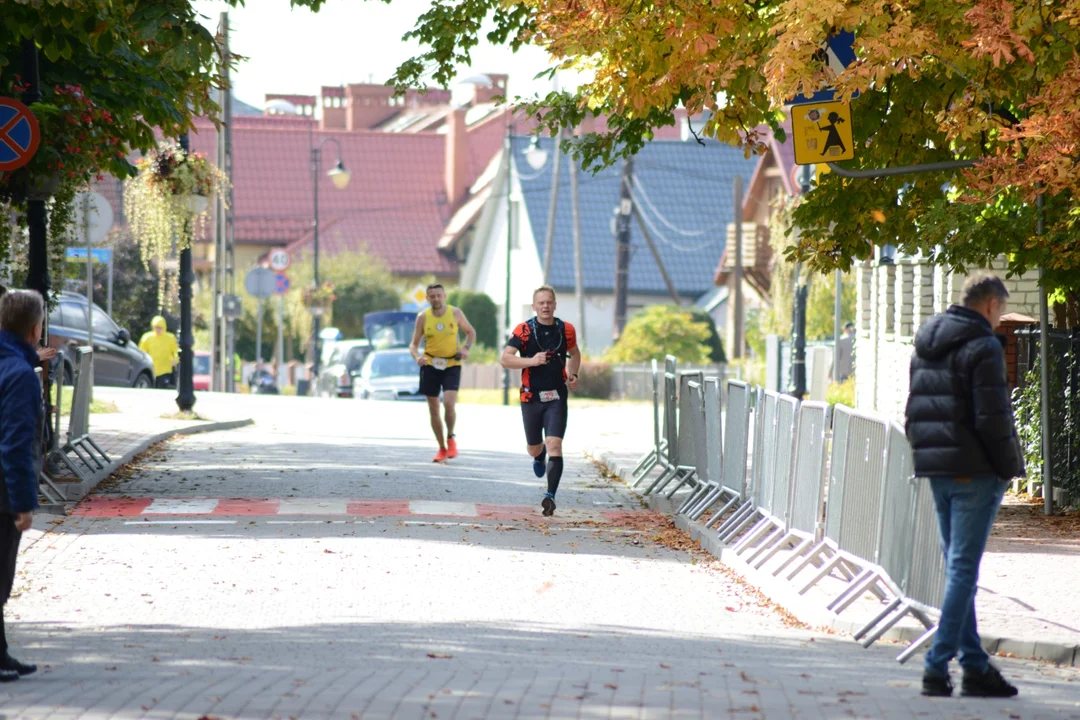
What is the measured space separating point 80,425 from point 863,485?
9018mm

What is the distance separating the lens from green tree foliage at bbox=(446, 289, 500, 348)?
2708 inches

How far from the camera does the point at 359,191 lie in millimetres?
90688

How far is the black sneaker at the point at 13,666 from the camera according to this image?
7273 mm

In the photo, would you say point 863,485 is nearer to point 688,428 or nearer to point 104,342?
point 688,428

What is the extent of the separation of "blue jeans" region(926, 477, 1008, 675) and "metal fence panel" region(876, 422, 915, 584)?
99 cm

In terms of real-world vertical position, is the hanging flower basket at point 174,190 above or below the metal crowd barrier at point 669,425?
above

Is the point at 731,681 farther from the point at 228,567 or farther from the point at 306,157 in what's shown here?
the point at 306,157

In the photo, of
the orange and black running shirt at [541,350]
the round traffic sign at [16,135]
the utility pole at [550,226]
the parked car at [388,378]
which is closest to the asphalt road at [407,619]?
the orange and black running shirt at [541,350]

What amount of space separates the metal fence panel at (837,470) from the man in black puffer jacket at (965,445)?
2118 mm

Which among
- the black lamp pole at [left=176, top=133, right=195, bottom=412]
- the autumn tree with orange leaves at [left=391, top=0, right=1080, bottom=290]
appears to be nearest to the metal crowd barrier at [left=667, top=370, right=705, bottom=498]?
the autumn tree with orange leaves at [left=391, top=0, right=1080, bottom=290]

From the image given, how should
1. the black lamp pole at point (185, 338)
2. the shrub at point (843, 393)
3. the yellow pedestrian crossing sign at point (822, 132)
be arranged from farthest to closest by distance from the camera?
the shrub at point (843, 393)
the black lamp pole at point (185, 338)
the yellow pedestrian crossing sign at point (822, 132)

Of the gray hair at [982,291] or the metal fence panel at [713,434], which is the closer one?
the gray hair at [982,291]

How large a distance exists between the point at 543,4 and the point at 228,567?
198 inches

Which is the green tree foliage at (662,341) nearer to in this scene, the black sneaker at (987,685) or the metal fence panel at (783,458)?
the metal fence panel at (783,458)
